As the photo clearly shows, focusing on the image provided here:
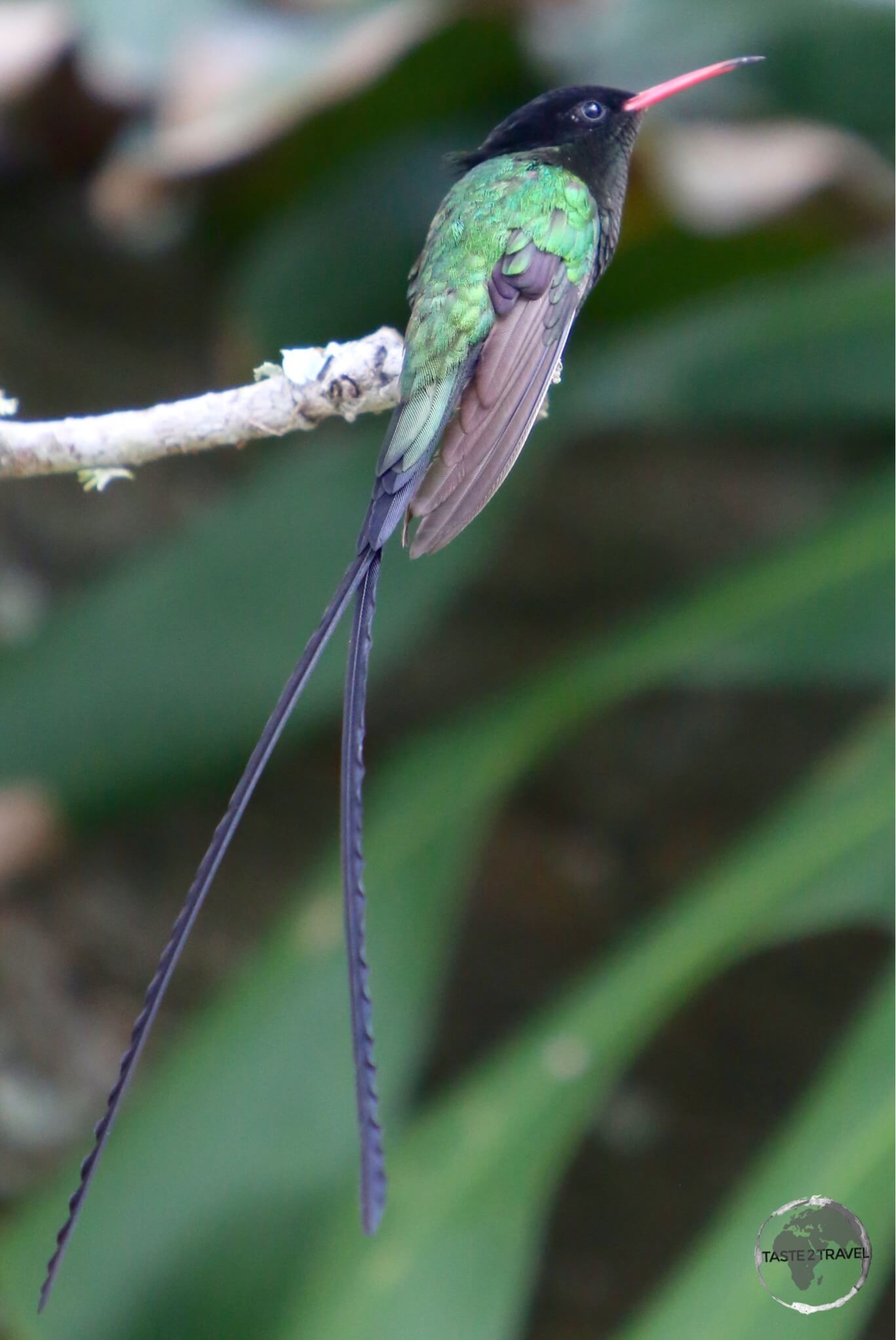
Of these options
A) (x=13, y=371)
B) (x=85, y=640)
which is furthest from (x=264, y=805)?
(x=13, y=371)

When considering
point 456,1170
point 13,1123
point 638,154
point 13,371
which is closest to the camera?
point 456,1170

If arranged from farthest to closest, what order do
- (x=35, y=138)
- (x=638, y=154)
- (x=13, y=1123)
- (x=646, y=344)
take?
(x=35, y=138) → (x=13, y=1123) → (x=646, y=344) → (x=638, y=154)

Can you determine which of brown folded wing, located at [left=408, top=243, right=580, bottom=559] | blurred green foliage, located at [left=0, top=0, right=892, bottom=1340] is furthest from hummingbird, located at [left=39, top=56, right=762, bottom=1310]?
blurred green foliage, located at [left=0, top=0, right=892, bottom=1340]

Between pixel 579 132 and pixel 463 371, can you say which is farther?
pixel 579 132

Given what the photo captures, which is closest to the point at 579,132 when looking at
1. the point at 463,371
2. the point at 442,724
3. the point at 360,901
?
the point at 463,371

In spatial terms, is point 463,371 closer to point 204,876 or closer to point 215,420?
point 215,420

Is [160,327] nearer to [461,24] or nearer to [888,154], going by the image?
[461,24]
